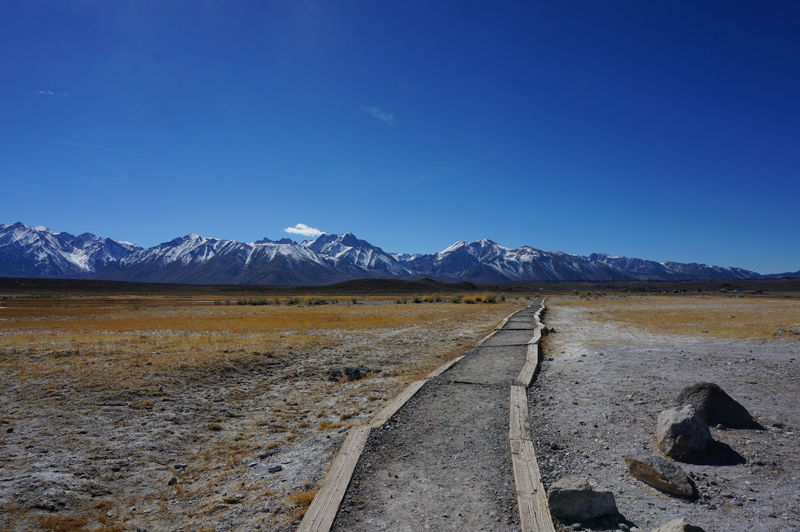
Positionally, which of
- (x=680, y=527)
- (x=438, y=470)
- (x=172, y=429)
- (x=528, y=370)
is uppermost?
(x=680, y=527)

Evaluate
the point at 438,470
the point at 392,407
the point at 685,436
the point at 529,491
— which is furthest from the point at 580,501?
the point at 392,407

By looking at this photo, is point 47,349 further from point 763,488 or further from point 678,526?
point 763,488

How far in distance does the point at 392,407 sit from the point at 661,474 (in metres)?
4.31

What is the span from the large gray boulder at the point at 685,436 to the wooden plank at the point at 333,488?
14.0 ft

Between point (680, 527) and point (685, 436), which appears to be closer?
point (680, 527)

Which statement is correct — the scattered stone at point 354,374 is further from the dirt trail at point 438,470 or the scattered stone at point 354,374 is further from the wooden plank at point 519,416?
the wooden plank at point 519,416

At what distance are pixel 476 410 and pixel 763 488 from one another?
3988 mm

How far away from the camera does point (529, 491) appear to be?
421 centimetres

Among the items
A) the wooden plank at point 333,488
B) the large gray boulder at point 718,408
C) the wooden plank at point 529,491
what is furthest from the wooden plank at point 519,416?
the large gray boulder at point 718,408

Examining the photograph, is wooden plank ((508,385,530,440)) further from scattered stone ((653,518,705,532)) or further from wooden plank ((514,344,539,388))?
scattered stone ((653,518,705,532))

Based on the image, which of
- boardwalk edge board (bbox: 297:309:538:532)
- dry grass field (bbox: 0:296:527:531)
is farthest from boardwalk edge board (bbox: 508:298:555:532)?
dry grass field (bbox: 0:296:527:531)

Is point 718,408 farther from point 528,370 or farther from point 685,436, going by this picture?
point 528,370

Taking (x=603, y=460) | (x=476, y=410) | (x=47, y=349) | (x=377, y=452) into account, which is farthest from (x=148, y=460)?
(x=47, y=349)

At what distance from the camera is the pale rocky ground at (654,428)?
3.94 metres
